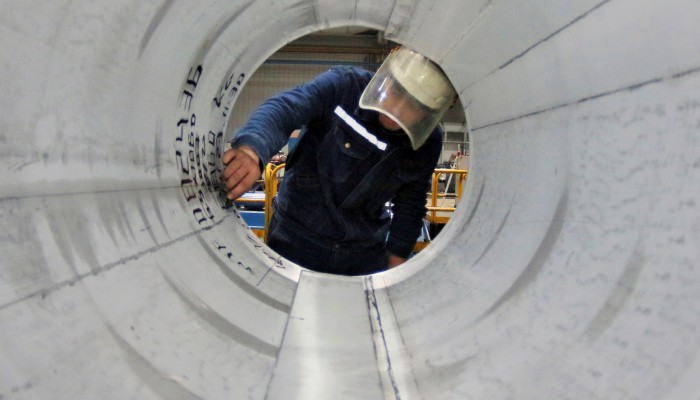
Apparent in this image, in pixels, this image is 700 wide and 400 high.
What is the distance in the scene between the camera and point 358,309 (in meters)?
1.25

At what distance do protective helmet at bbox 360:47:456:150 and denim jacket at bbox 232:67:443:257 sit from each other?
0.11m

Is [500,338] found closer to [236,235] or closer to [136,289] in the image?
[136,289]

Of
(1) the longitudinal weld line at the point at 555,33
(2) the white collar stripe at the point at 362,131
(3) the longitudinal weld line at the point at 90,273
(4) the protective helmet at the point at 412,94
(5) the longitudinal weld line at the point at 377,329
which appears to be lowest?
(5) the longitudinal weld line at the point at 377,329

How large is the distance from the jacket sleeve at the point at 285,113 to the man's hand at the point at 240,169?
19 mm

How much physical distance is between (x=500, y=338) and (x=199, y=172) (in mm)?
774

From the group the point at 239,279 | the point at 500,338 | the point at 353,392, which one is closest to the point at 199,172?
the point at 239,279

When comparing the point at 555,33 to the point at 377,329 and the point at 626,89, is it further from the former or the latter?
the point at 377,329

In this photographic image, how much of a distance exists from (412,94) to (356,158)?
0.34 meters

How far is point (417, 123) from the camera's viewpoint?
169 centimetres

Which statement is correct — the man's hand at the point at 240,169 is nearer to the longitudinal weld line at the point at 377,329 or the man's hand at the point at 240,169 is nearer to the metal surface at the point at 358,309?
the metal surface at the point at 358,309

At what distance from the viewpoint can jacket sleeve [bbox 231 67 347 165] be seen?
1.37 meters

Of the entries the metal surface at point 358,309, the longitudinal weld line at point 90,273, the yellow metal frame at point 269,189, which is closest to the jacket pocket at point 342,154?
the metal surface at point 358,309

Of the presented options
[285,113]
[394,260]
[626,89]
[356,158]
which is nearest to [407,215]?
[394,260]

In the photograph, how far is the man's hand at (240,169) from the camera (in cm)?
134
